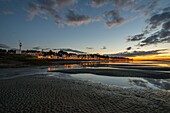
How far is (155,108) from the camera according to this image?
841cm

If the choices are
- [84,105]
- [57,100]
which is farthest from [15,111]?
[84,105]

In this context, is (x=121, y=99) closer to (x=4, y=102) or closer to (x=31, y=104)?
(x=31, y=104)

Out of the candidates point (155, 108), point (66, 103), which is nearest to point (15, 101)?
point (66, 103)

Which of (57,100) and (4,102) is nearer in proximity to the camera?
(4,102)

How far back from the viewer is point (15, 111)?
7.59 metres

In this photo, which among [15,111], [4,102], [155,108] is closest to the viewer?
[15,111]

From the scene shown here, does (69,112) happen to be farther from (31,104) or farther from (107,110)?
(31,104)

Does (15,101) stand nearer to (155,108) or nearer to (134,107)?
(134,107)

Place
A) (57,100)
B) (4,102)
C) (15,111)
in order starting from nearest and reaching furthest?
(15,111) → (4,102) → (57,100)

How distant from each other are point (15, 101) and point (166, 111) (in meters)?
9.83

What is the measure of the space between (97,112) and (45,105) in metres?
3.47

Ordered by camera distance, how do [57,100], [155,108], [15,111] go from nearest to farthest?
[15,111] → [155,108] → [57,100]

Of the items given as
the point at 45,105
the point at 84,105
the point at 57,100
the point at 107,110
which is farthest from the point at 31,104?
the point at 107,110

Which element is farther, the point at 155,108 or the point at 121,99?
the point at 121,99
